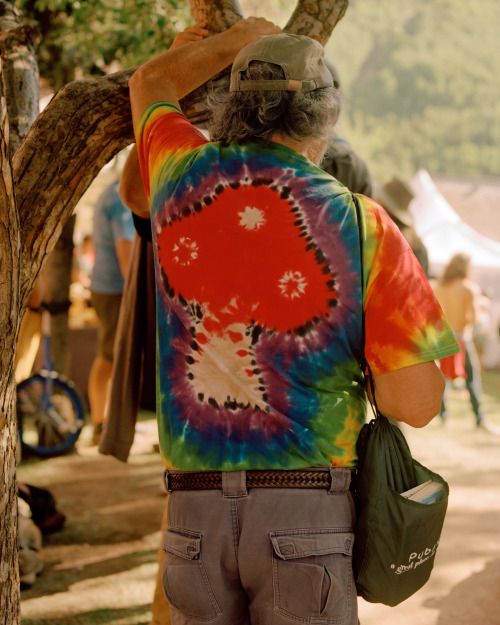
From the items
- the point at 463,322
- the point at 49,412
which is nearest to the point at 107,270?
the point at 49,412

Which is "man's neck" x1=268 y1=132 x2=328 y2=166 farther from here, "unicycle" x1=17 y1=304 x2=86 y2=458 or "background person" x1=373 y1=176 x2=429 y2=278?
"unicycle" x1=17 y1=304 x2=86 y2=458

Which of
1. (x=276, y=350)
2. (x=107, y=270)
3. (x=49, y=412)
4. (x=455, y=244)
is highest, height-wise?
(x=276, y=350)

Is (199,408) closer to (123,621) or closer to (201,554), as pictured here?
(201,554)

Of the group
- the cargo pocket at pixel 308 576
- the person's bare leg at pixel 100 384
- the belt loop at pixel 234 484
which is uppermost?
the belt loop at pixel 234 484

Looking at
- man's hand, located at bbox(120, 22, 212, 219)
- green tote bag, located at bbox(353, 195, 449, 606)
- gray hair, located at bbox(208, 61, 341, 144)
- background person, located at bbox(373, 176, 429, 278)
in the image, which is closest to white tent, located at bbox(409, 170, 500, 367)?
background person, located at bbox(373, 176, 429, 278)

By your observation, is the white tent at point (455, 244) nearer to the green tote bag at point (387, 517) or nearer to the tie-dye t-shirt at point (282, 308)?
A: the green tote bag at point (387, 517)

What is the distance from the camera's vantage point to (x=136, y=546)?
4.54 m

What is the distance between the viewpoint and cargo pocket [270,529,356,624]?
1.62 metres

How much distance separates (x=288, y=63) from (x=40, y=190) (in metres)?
0.87

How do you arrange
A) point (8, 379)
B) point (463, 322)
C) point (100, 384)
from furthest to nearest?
point (463, 322) < point (100, 384) < point (8, 379)

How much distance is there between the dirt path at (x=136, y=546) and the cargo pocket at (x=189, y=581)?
2.01m

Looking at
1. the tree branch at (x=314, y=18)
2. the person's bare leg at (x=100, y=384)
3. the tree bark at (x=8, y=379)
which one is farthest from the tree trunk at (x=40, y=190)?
the person's bare leg at (x=100, y=384)

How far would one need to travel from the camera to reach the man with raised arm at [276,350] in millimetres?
1634

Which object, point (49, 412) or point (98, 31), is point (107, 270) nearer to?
point (49, 412)
